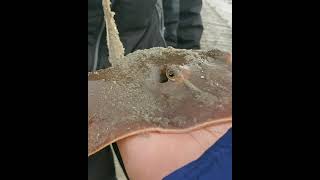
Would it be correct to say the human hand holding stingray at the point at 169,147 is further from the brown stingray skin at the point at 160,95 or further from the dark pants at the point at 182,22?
the dark pants at the point at 182,22

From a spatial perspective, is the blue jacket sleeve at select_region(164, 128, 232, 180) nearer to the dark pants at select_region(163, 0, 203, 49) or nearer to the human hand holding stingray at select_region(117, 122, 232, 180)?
the human hand holding stingray at select_region(117, 122, 232, 180)

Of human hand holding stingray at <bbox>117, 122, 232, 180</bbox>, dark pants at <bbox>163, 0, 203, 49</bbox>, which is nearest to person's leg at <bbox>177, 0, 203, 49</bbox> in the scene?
dark pants at <bbox>163, 0, 203, 49</bbox>

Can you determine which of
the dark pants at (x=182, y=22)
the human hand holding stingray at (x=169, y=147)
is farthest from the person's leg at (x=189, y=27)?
the human hand holding stingray at (x=169, y=147)

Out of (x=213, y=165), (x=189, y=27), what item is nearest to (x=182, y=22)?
(x=189, y=27)
